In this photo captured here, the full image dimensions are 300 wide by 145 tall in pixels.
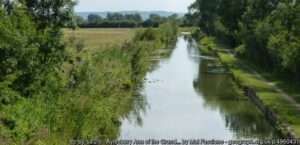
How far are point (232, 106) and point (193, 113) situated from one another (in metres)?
3.48

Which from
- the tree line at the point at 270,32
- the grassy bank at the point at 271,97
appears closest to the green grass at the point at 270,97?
the grassy bank at the point at 271,97

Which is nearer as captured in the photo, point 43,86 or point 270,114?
point 43,86

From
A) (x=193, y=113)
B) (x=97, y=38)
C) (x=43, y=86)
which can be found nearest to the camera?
(x=43, y=86)

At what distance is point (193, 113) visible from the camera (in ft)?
116

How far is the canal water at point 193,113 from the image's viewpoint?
2906 cm

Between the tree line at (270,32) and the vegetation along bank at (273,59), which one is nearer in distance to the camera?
the vegetation along bank at (273,59)

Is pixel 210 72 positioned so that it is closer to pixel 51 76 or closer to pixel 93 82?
pixel 93 82

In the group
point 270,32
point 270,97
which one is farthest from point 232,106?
point 270,32

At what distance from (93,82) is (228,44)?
68639 millimetres

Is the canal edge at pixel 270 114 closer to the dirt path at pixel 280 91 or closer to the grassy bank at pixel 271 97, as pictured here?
the grassy bank at pixel 271 97

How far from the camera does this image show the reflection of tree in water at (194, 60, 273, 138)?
29.8m

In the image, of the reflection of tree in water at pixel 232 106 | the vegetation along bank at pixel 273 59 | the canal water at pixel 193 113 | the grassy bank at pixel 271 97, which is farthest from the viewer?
the vegetation along bank at pixel 273 59

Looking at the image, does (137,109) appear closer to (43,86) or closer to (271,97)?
(271,97)

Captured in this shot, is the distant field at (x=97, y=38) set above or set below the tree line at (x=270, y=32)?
below
